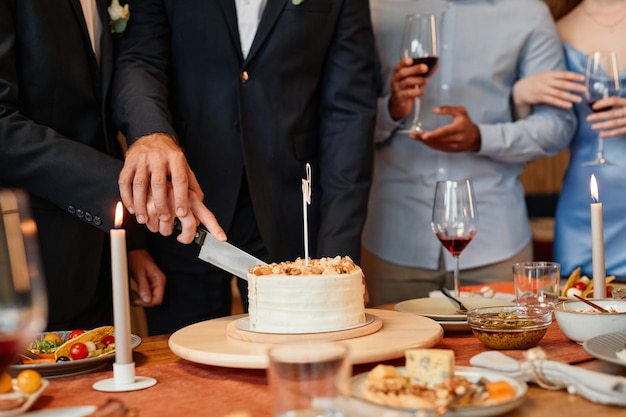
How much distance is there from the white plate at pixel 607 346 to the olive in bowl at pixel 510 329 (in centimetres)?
11

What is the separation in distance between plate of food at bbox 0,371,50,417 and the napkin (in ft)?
2.16

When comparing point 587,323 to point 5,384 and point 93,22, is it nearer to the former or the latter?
point 5,384

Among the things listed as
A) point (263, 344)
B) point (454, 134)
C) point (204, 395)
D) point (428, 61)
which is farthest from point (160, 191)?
point (454, 134)

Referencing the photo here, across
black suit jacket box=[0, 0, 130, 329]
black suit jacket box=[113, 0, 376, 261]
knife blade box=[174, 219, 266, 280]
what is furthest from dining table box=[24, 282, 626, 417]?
black suit jacket box=[113, 0, 376, 261]

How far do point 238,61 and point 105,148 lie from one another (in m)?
0.47

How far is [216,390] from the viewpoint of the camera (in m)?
1.27

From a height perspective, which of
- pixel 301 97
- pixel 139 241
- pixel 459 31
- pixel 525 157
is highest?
pixel 459 31

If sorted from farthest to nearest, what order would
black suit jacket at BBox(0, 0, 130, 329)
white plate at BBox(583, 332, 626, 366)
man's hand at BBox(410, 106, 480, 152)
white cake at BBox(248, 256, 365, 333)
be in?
man's hand at BBox(410, 106, 480, 152), black suit jacket at BBox(0, 0, 130, 329), white cake at BBox(248, 256, 365, 333), white plate at BBox(583, 332, 626, 366)

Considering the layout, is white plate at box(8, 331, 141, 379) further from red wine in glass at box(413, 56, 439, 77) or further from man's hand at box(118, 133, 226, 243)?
red wine in glass at box(413, 56, 439, 77)

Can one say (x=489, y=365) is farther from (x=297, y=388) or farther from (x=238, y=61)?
(x=238, y=61)

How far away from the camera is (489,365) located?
1272mm

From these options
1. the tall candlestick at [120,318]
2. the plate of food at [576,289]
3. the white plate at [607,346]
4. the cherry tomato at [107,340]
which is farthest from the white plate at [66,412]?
the plate of food at [576,289]

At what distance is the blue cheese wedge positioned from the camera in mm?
1088

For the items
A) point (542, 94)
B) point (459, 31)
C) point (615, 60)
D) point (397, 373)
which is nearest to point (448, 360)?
point (397, 373)
